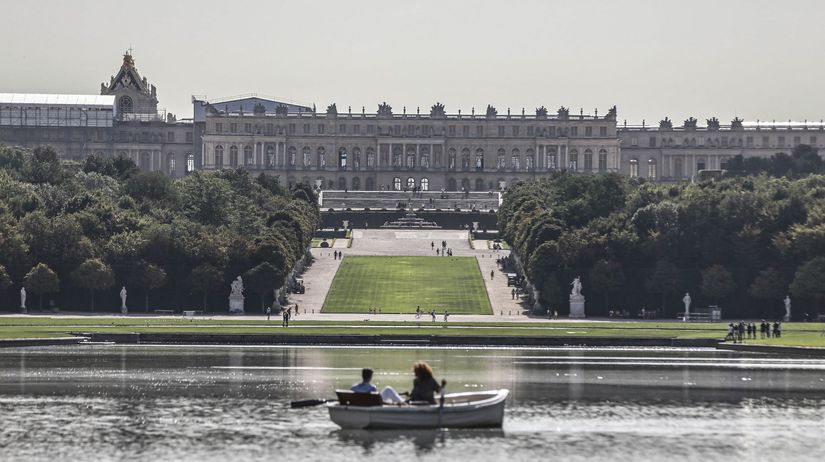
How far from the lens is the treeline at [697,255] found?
112875mm

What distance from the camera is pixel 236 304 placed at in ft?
376

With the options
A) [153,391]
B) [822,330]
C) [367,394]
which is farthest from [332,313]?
[367,394]

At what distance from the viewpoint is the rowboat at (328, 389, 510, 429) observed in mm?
51156

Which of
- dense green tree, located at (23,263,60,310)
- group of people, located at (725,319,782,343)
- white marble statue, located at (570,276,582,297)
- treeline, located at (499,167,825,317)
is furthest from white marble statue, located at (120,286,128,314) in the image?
group of people, located at (725,319,782,343)

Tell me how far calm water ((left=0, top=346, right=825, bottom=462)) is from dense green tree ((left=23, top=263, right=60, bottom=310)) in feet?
102

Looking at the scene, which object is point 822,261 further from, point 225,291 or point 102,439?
point 102,439

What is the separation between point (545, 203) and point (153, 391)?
303 ft

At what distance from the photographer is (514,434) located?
5119 cm

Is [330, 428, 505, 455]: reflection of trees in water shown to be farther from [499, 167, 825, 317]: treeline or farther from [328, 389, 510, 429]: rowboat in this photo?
[499, 167, 825, 317]: treeline

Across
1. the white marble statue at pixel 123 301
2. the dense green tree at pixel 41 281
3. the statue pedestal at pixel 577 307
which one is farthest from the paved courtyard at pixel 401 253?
the dense green tree at pixel 41 281

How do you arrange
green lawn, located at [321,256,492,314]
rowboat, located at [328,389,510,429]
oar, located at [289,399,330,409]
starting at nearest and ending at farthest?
rowboat, located at [328,389,510,429] → oar, located at [289,399,330,409] → green lawn, located at [321,256,492,314]

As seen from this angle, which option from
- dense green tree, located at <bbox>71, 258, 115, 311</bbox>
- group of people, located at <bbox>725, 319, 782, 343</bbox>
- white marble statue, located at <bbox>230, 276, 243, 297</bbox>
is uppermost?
dense green tree, located at <bbox>71, 258, 115, 311</bbox>

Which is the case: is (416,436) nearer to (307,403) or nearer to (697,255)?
(307,403)

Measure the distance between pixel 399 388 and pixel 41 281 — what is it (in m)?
53.7
